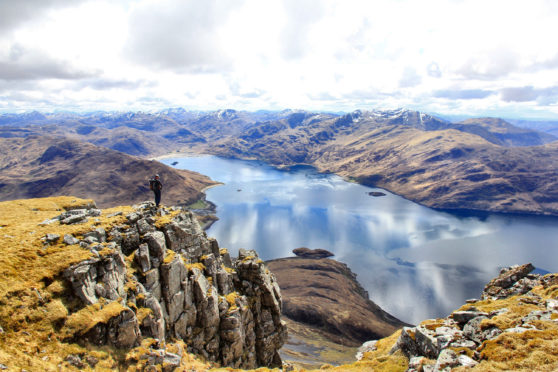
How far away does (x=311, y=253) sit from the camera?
584 ft

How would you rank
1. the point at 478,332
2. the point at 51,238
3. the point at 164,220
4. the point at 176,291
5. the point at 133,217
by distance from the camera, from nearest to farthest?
the point at 478,332 → the point at 51,238 → the point at 176,291 → the point at 133,217 → the point at 164,220

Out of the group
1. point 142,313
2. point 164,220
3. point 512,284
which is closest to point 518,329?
point 512,284

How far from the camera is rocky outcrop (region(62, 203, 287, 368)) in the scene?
23.3 meters

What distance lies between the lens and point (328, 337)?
113 m

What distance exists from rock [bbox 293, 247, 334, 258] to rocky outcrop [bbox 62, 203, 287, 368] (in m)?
135

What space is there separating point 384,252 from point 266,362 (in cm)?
15837

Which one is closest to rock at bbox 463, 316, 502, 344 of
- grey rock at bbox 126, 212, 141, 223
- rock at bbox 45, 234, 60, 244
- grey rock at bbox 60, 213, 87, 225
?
grey rock at bbox 126, 212, 141, 223

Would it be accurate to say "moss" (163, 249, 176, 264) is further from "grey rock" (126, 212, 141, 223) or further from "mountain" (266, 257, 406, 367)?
"mountain" (266, 257, 406, 367)

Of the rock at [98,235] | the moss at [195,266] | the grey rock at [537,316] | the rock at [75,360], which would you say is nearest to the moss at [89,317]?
the rock at [75,360]

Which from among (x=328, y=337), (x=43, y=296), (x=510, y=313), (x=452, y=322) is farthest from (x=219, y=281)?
(x=328, y=337)

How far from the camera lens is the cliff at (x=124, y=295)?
64.4 feet

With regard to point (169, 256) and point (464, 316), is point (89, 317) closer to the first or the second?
point (169, 256)

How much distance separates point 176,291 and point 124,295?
6.74m

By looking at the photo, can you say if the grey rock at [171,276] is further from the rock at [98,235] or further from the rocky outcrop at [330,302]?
the rocky outcrop at [330,302]
